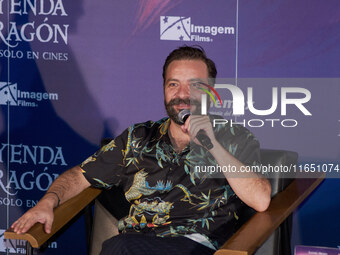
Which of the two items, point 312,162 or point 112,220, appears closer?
point 112,220

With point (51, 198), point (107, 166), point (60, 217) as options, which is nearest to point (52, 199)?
point (51, 198)

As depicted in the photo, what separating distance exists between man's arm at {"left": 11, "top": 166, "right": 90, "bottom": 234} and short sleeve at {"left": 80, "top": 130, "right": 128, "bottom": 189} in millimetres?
40

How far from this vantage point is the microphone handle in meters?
2.64

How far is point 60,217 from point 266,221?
0.90 meters

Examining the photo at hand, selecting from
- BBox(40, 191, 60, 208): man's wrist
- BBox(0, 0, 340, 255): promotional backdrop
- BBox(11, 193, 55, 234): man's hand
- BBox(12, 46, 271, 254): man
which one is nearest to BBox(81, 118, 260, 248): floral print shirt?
BBox(12, 46, 271, 254): man

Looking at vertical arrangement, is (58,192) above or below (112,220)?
above

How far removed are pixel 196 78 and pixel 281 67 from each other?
2.62 feet

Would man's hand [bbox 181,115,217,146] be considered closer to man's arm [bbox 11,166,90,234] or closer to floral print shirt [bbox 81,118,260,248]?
floral print shirt [bbox 81,118,260,248]

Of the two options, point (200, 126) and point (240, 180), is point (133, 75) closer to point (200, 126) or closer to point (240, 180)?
point (200, 126)

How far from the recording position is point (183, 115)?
2.73 m

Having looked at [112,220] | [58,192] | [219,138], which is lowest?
[112,220]

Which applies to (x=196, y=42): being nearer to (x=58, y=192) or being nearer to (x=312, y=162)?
(x=312, y=162)

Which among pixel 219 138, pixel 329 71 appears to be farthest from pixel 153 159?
→ pixel 329 71

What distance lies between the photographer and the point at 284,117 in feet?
11.7
